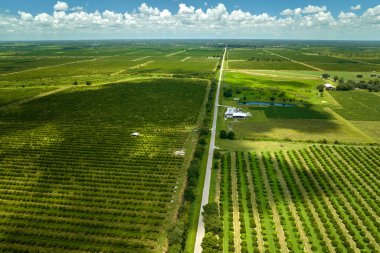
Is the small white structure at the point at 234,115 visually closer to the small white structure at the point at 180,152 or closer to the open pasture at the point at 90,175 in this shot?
the open pasture at the point at 90,175

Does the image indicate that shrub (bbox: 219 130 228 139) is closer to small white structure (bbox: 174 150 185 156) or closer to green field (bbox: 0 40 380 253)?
green field (bbox: 0 40 380 253)

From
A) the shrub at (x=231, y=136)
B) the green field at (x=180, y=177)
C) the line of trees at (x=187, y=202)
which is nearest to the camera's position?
the line of trees at (x=187, y=202)

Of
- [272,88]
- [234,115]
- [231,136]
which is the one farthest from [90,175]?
[272,88]

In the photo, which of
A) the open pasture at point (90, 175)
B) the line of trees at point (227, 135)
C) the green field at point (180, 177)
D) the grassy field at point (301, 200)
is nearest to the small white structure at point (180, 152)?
the green field at point (180, 177)

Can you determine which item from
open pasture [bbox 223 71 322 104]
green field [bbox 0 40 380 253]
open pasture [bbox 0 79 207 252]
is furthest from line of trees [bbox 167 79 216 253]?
open pasture [bbox 223 71 322 104]

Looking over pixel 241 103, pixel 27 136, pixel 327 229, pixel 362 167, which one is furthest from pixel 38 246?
pixel 241 103

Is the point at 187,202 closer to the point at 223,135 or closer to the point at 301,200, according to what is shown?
the point at 301,200
